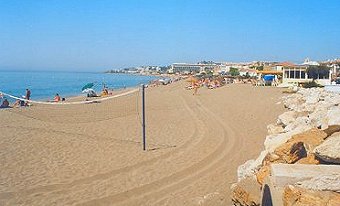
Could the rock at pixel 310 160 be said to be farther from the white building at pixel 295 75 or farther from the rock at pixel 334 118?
the white building at pixel 295 75

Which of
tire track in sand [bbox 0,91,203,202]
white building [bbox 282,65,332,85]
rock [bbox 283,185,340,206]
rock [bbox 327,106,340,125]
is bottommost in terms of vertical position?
tire track in sand [bbox 0,91,203,202]

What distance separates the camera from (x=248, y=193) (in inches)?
182

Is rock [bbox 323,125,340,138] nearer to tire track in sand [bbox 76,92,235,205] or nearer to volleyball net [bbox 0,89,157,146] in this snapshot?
tire track in sand [bbox 76,92,235,205]

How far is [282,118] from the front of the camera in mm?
9109

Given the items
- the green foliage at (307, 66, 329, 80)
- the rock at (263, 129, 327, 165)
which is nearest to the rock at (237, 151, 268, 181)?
the rock at (263, 129, 327, 165)

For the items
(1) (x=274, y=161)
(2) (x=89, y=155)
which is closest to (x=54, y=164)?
(2) (x=89, y=155)

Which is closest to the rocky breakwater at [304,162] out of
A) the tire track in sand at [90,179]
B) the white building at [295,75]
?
the tire track in sand at [90,179]

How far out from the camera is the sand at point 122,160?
618 cm

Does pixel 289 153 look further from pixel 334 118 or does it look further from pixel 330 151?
pixel 334 118

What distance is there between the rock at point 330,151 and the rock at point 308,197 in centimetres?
104

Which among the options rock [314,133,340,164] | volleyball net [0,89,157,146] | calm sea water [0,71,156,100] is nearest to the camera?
rock [314,133,340,164]

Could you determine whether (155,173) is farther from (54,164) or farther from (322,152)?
(322,152)

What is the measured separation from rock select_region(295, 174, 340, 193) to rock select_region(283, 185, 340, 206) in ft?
0.29

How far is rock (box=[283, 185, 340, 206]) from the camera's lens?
3340 mm
